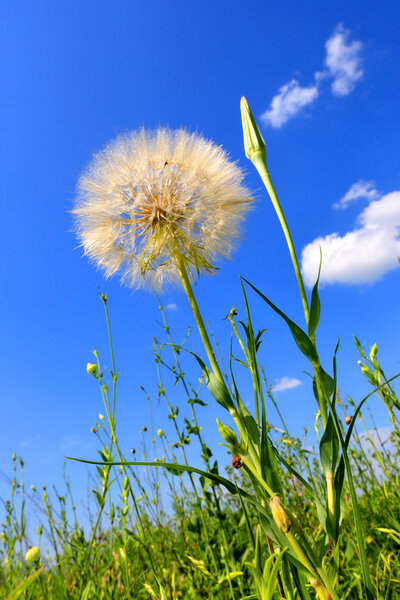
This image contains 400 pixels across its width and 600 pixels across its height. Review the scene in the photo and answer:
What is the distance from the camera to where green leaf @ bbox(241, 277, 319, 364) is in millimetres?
875

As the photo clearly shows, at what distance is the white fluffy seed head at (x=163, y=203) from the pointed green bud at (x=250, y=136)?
50 cm

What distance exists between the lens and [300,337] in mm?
883

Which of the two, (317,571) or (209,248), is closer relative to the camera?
(317,571)

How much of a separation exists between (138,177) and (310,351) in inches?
45.6

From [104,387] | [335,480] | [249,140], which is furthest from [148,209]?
[335,480]

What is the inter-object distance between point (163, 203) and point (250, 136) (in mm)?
680

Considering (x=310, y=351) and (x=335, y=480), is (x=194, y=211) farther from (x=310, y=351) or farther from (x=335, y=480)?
(x=335, y=480)

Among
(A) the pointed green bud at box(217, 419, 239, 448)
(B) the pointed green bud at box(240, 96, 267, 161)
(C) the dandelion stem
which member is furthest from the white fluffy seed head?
(A) the pointed green bud at box(217, 419, 239, 448)

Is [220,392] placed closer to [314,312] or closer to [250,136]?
[314,312]

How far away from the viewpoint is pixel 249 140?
3.68 feet

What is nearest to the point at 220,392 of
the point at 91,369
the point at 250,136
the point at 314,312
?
the point at 314,312

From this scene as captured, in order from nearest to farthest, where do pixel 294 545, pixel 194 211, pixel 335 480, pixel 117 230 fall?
pixel 294 545 < pixel 335 480 < pixel 194 211 < pixel 117 230

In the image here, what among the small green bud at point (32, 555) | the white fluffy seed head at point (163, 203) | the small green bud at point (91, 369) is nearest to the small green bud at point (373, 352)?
the white fluffy seed head at point (163, 203)

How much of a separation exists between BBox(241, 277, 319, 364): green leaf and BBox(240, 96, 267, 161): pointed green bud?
0.43m
